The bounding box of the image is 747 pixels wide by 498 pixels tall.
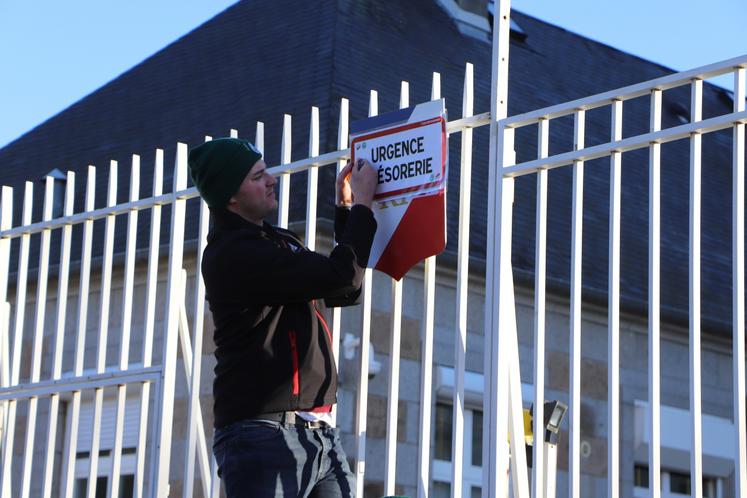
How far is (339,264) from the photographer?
13.2 feet

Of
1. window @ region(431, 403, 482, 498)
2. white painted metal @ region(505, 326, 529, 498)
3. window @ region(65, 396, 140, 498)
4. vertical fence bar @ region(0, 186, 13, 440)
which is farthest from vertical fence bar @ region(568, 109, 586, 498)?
window @ region(431, 403, 482, 498)

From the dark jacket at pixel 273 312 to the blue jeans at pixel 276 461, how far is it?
0.18 feet

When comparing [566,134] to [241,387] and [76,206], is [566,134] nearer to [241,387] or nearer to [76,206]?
[76,206]

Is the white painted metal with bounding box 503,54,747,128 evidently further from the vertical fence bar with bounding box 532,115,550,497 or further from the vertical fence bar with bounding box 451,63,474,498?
the vertical fence bar with bounding box 451,63,474,498

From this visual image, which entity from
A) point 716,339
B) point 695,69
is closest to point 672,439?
point 716,339

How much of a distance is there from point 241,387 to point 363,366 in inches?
27.9

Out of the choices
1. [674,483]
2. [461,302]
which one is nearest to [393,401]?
[461,302]

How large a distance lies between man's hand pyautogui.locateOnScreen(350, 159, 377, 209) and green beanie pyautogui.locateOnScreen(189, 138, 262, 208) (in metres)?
0.31

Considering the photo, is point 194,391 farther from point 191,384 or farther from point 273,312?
point 273,312

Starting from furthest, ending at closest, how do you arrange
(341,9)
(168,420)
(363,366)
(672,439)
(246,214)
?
(341,9) < (672,439) < (168,420) < (363,366) < (246,214)

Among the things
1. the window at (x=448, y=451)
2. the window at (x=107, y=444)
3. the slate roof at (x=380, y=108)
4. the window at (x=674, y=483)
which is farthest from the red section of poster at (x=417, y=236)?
the window at (x=674, y=483)

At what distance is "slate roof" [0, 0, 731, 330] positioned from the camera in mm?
14141

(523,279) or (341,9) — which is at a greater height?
(341,9)

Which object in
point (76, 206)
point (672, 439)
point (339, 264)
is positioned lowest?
point (339, 264)
